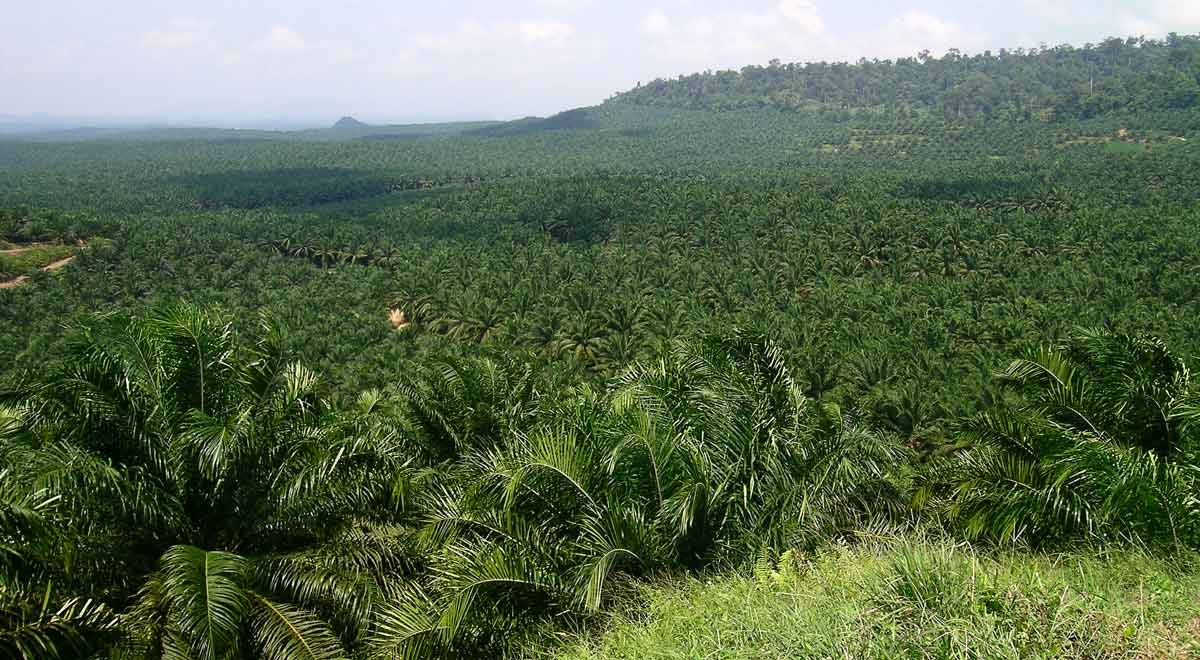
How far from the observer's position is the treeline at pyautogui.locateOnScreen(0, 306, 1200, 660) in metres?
6.50

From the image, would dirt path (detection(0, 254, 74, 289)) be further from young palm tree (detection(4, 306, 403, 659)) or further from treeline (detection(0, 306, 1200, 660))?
treeline (detection(0, 306, 1200, 660))

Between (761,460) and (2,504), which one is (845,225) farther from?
(2,504)

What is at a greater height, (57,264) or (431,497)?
(431,497)

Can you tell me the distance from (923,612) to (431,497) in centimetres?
549

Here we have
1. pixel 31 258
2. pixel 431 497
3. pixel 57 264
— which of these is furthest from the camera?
pixel 57 264

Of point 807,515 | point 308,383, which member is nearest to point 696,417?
point 807,515

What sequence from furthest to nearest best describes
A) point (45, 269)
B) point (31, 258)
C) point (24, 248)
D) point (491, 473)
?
point (24, 248), point (31, 258), point (45, 269), point (491, 473)

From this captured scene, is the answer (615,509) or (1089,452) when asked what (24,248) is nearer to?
(615,509)

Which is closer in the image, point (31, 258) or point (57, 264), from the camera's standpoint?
point (31, 258)

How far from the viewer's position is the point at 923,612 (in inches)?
197

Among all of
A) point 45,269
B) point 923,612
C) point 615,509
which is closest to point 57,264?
point 45,269

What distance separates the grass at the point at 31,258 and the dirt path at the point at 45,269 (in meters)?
0.32

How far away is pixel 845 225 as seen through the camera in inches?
2400

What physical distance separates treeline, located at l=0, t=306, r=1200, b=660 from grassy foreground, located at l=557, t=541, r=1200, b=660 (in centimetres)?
64
